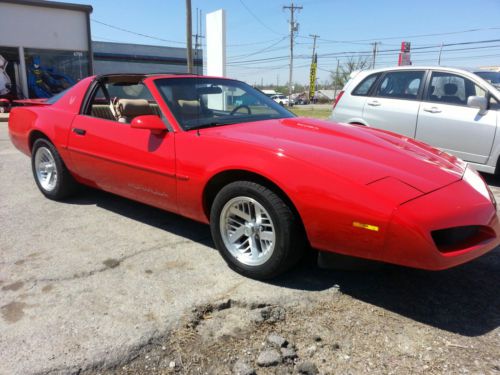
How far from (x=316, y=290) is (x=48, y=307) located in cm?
169

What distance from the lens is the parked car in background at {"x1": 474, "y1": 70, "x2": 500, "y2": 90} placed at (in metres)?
5.55

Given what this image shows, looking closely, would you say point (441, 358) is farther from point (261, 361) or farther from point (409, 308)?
point (261, 361)

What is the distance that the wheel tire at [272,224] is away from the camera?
2570mm

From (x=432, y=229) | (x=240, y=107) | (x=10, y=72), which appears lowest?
(x=432, y=229)

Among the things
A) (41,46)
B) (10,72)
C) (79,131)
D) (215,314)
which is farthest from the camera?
(41,46)

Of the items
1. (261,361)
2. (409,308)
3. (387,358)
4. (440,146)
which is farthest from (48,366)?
(440,146)

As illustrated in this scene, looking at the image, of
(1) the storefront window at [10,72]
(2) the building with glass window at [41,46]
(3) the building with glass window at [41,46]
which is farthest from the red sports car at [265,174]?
(2) the building with glass window at [41,46]

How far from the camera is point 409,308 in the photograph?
2.53 m

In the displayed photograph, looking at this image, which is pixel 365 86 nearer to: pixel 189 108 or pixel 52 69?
pixel 189 108

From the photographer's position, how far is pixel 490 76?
5.77m

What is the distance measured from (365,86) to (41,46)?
768 inches

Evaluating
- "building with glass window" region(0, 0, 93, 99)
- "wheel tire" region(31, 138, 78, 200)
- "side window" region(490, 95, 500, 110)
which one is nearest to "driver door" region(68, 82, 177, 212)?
"wheel tire" region(31, 138, 78, 200)

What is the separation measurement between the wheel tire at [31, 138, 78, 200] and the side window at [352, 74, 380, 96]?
172 inches

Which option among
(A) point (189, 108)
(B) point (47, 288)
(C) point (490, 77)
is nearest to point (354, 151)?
(A) point (189, 108)
